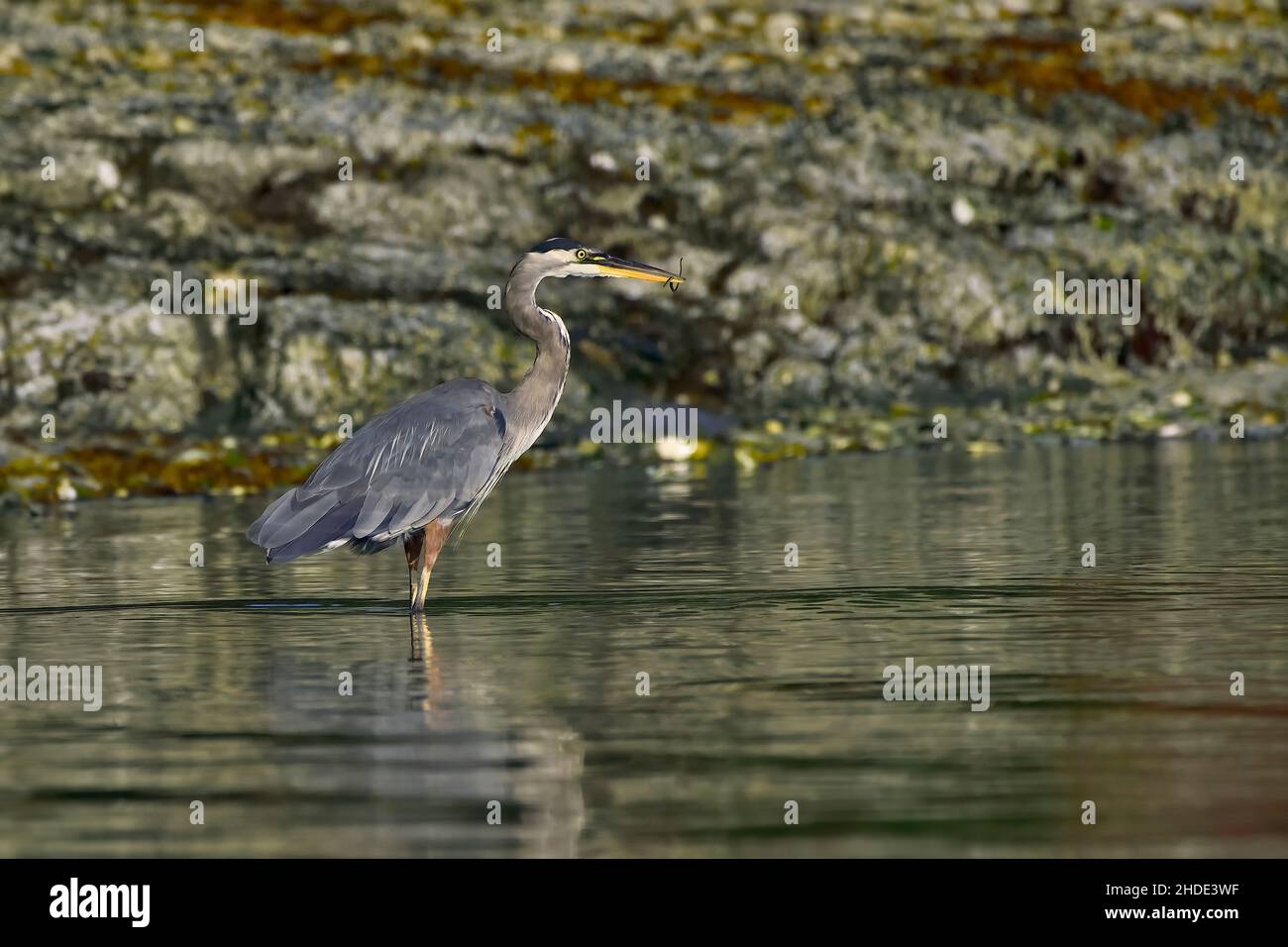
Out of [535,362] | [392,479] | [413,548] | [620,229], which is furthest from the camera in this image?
[620,229]

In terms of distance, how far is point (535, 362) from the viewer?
49.9 ft

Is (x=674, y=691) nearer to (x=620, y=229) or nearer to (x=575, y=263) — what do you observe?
(x=575, y=263)

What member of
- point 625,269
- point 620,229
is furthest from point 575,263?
point 620,229

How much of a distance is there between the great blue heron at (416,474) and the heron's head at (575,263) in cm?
30

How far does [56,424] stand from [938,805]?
69.6 ft

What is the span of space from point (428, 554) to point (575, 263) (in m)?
2.32

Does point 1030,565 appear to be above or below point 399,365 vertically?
below

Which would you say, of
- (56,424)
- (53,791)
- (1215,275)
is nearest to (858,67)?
(1215,275)

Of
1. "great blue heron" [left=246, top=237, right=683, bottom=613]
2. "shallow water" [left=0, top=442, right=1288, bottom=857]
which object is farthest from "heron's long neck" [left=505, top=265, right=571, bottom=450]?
"shallow water" [left=0, top=442, right=1288, bottom=857]

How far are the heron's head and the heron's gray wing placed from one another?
1250mm

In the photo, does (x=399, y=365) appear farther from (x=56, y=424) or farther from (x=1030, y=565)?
(x=1030, y=565)

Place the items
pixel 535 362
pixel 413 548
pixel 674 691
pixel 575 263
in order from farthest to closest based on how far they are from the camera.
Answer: pixel 575 263 → pixel 535 362 → pixel 413 548 → pixel 674 691

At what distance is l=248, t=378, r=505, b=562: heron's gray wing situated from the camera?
14.0 metres
